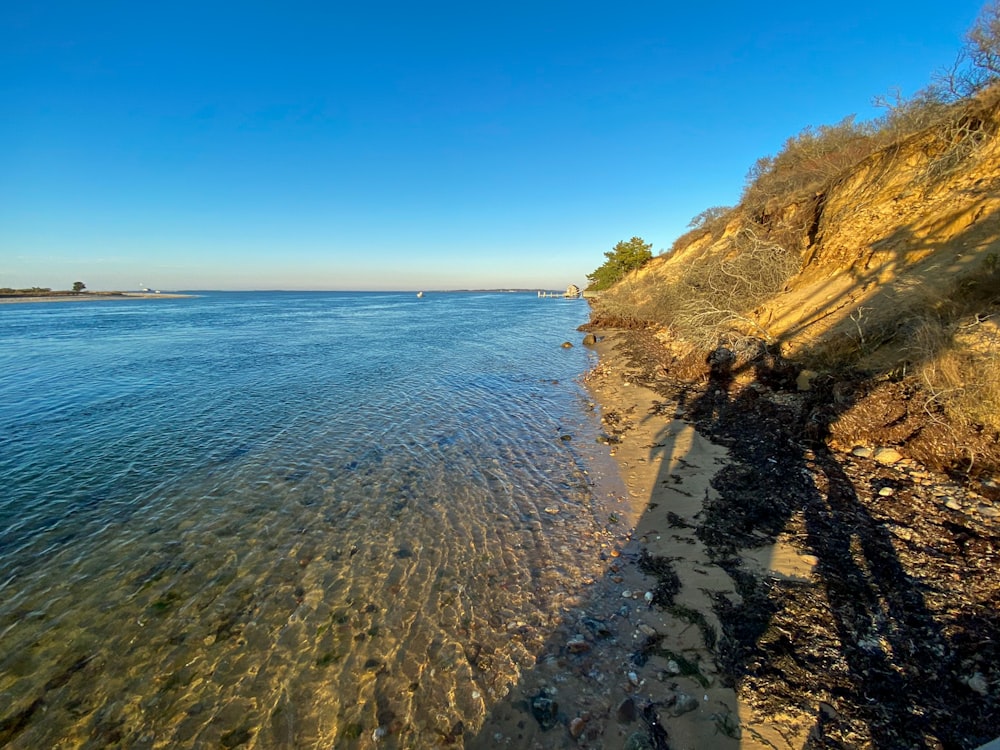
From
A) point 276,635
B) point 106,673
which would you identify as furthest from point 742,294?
point 106,673

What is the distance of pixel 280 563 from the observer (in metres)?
5.73

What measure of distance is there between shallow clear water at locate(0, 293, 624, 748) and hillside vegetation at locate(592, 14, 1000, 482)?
561 cm

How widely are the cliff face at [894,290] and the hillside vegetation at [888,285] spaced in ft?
0.11

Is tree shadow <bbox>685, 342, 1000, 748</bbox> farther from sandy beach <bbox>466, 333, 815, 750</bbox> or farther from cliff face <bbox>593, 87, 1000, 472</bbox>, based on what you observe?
cliff face <bbox>593, 87, 1000, 472</bbox>

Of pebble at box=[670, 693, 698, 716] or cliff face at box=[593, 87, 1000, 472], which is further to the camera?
cliff face at box=[593, 87, 1000, 472]

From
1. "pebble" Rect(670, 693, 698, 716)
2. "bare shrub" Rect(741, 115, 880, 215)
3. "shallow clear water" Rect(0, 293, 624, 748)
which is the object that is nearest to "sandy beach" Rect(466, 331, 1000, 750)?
"pebble" Rect(670, 693, 698, 716)

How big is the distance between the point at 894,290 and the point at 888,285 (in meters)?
0.54

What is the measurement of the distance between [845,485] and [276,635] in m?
8.50

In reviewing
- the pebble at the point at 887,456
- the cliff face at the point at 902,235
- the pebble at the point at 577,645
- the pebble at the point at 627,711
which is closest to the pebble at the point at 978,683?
the pebble at the point at 627,711

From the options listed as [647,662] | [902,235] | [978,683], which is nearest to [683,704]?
[647,662]

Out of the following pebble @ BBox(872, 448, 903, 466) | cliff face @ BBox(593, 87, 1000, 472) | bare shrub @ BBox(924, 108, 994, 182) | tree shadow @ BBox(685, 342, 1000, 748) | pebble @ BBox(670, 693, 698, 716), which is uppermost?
bare shrub @ BBox(924, 108, 994, 182)

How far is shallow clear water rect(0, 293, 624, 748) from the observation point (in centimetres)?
378

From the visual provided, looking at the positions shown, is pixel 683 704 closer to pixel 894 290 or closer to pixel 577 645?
pixel 577 645

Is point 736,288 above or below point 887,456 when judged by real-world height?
above
